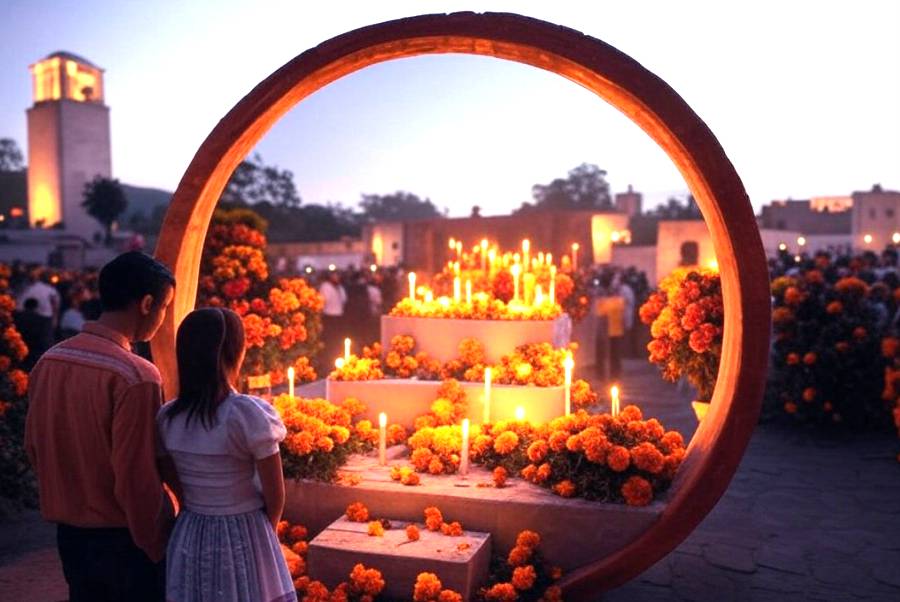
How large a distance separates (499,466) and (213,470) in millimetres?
2720

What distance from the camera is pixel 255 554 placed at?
3.05 m

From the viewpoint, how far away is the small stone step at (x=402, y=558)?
4.38 metres

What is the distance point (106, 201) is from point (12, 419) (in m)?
46.4

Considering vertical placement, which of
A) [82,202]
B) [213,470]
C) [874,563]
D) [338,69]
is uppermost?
[82,202]

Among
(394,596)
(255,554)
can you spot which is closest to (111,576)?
(255,554)

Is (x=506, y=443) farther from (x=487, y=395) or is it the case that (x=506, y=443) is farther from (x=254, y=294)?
(x=254, y=294)

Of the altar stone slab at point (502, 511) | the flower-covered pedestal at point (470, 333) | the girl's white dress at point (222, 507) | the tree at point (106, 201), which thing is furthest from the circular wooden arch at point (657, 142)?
the tree at point (106, 201)

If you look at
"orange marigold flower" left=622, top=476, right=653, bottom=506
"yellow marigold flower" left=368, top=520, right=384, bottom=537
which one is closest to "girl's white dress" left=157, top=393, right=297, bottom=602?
"yellow marigold flower" left=368, top=520, right=384, bottom=537

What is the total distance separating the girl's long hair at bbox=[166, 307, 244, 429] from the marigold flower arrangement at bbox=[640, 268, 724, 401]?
11.1 feet

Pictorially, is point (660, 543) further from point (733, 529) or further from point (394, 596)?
point (733, 529)

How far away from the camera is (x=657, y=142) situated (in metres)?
5.09

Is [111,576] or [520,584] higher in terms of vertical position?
[111,576]

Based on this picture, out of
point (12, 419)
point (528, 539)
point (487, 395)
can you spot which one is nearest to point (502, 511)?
point (528, 539)

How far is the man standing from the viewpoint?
2.85 meters
